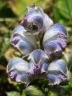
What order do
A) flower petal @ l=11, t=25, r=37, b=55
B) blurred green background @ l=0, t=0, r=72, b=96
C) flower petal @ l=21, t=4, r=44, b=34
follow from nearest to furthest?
flower petal @ l=21, t=4, r=44, b=34 < flower petal @ l=11, t=25, r=37, b=55 < blurred green background @ l=0, t=0, r=72, b=96

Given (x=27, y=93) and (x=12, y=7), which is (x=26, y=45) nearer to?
(x=27, y=93)

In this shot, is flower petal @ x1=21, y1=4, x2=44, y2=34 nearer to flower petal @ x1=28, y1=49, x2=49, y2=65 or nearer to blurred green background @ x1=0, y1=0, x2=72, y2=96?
flower petal @ x1=28, y1=49, x2=49, y2=65

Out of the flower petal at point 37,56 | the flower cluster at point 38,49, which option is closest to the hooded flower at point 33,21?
the flower cluster at point 38,49

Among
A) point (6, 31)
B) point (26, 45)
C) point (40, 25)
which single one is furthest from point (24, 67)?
point (6, 31)

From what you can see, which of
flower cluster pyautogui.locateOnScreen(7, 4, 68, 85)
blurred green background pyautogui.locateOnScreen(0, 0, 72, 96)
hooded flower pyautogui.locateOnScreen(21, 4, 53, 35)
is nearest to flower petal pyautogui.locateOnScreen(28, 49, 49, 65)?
flower cluster pyautogui.locateOnScreen(7, 4, 68, 85)

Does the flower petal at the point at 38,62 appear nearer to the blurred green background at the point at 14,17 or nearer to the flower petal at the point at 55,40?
the flower petal at the point at 55,40

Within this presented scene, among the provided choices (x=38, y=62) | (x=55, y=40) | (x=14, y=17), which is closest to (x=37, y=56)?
(x=38, y=62)
